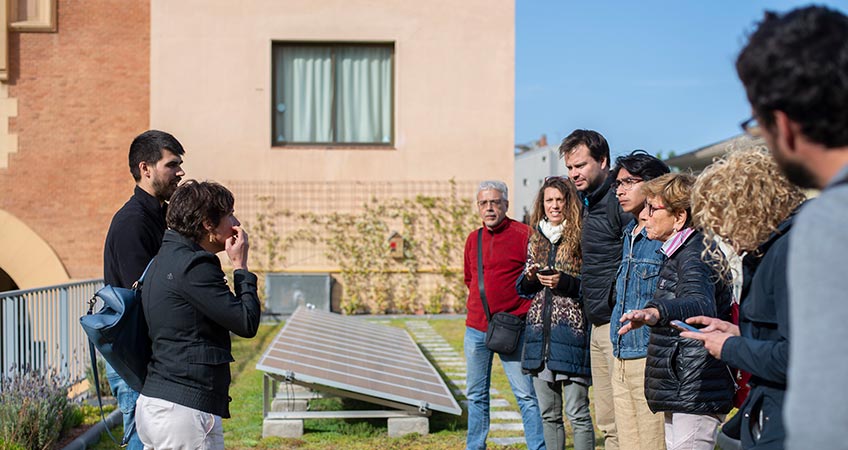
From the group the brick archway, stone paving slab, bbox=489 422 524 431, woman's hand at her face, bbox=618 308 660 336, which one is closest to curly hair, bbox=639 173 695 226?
woman's hand at her face, bbox=618 308 660 336

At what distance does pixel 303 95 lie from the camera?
58.1 ft

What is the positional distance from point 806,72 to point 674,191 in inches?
101

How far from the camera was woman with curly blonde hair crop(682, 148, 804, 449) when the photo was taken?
9.01ft

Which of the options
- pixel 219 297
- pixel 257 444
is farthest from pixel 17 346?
pixel 219 297

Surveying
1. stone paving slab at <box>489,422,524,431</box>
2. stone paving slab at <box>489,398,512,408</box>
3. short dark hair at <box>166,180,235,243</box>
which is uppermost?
short dark hair at <box>166,180,235,243</box>

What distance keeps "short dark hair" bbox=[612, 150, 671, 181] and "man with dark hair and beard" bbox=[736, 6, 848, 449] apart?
2869 mm

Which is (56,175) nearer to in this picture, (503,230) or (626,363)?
(503,230)

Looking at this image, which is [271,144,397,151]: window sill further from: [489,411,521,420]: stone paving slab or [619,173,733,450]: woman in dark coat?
[619,173,733,450]: woman in dark coat

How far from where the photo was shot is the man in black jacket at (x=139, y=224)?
4645 millimetres

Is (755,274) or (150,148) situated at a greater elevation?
(150,148)

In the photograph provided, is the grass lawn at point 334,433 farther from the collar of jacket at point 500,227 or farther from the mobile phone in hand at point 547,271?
the mobile phone in hand at point 547,271

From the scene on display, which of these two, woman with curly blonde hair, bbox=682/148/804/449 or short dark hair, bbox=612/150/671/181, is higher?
short dark hair, bbox=612/150/671/181

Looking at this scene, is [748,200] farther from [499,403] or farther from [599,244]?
[499,403]

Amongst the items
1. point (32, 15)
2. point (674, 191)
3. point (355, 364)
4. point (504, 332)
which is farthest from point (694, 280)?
point (32, 15)
